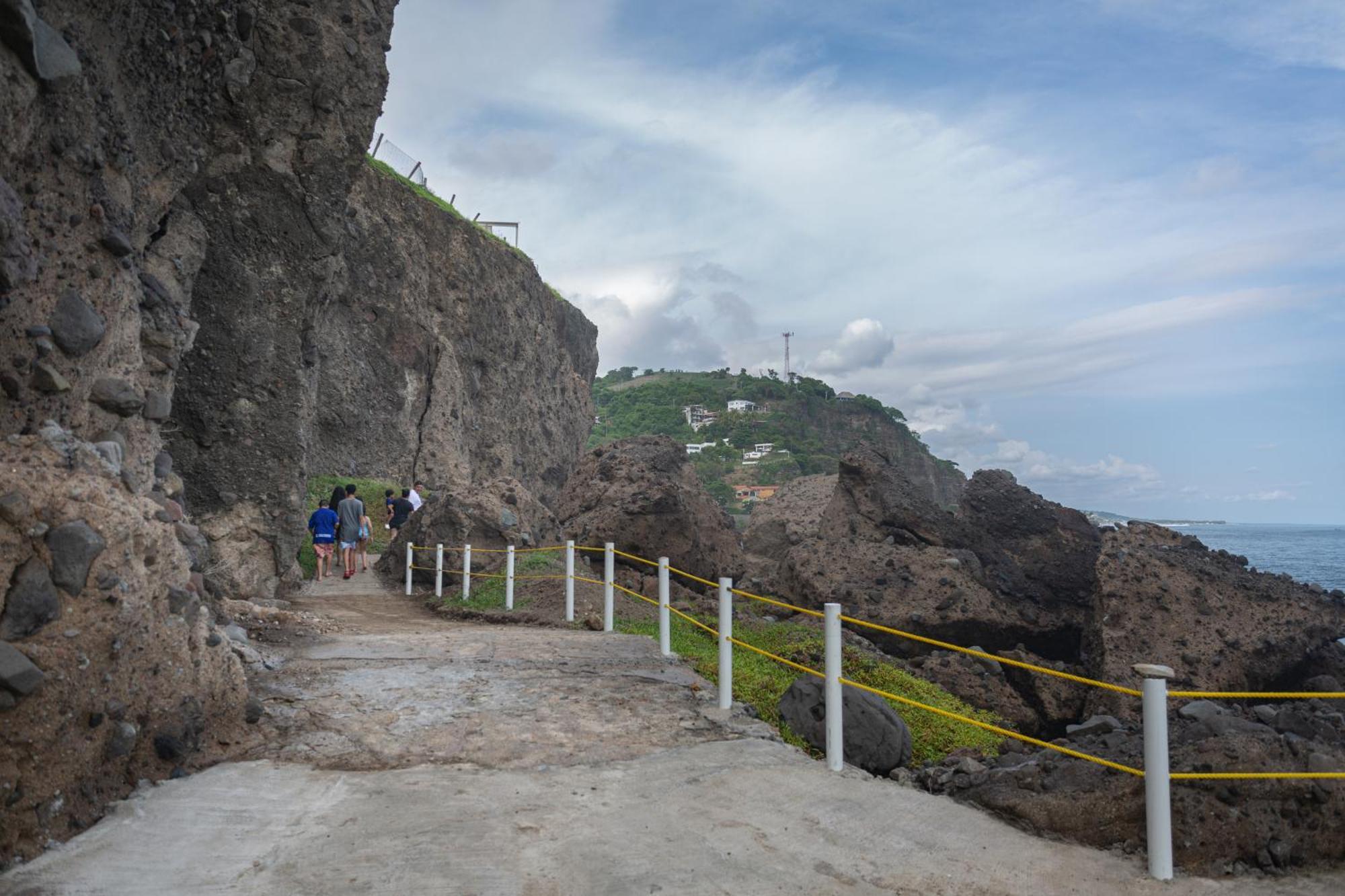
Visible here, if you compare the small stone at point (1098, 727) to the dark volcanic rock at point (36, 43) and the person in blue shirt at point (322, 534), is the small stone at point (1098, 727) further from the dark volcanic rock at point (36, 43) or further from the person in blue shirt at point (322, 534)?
the person in blue shirt at point (322, 534)

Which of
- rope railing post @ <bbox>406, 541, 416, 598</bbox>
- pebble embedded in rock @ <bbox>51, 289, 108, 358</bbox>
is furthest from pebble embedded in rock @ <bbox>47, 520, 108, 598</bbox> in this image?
rope railing post @ <bbox>406, 541, 416, 598</bbox>

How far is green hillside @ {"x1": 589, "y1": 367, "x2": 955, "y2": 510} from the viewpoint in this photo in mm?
92500

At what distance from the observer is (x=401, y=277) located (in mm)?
30766

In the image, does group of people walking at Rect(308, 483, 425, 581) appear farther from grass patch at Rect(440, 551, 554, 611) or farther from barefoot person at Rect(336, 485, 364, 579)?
grass patch at Rect(440, 551, 554, 611)

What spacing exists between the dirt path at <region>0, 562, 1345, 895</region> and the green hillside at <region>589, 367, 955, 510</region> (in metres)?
76.9

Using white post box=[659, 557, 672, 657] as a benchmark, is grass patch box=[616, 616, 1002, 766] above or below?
below

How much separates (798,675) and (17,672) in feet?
19.8

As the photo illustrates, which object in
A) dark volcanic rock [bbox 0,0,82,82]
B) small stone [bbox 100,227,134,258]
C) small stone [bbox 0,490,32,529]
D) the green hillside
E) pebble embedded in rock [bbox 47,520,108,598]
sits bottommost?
pebble embedded in rock [bbox 47,520,108,598]

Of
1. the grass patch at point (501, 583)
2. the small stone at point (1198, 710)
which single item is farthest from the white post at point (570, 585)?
the small stone at point (1198, 710)

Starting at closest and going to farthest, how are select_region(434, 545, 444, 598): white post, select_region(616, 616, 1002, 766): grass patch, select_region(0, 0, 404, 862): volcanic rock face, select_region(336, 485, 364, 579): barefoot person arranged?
select_region(0, 0, 404, 862): volcanic rock face, select_region(616, 616, 1002, 766): grass patch, select_region(434, 545, 444, 598): white post, select_region(336, 485, 364, 579): barefoot person

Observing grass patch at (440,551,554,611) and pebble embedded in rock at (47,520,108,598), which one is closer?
pebble embedded in rock at (47,520,108,598)

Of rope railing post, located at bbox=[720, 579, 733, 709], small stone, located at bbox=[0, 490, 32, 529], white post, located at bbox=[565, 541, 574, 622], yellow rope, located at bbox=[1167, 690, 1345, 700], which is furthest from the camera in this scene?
white post, located at bbox=[565, 541, 574, 622]

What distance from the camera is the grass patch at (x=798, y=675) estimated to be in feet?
22.2

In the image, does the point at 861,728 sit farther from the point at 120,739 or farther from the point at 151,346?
the point at 151,346
